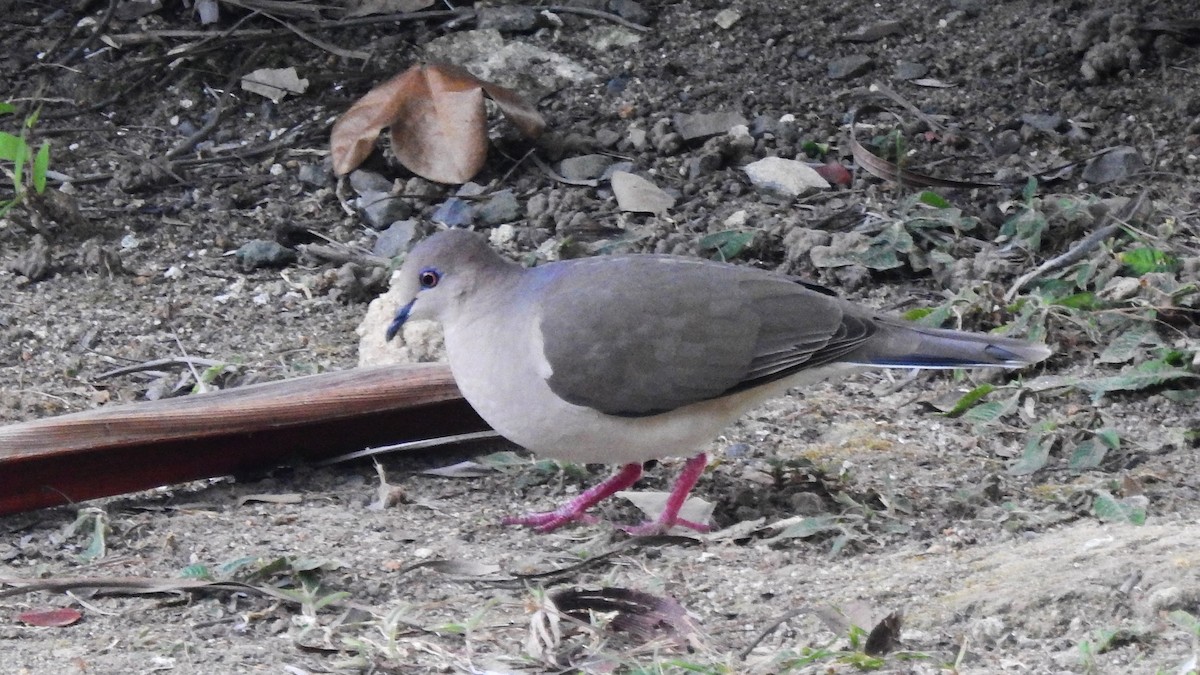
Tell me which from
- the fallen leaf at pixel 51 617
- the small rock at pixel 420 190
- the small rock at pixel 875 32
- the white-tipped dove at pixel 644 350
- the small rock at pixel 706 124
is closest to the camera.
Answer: the fallen leaf at pixel 51 617

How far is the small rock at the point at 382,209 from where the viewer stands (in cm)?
588

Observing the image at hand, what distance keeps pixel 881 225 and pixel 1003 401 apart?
1214 mm

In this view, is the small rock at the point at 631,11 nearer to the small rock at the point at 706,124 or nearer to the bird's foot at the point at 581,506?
the small rock at the point at 706,124

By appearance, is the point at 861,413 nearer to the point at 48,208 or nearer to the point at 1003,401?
the point at 1003,401

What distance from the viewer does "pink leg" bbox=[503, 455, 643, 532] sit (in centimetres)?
404

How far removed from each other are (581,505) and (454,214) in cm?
203

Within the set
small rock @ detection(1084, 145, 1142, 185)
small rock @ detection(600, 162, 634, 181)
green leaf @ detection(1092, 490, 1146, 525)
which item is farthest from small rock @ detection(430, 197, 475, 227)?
green leaf @ detection(1092, 490, 1146, 525)

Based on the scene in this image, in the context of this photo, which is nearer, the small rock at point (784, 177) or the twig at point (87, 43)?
the small rock at point (784, 177)

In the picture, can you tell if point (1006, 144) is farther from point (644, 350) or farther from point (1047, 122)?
point (644, 350)

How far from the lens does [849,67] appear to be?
6.61 meters

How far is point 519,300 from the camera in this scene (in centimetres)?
416

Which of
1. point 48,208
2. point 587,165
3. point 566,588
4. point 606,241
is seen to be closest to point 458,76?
point 587,165

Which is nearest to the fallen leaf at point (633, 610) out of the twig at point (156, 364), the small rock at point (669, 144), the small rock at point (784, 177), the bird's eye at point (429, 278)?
the bird's eye at point (429, 278)

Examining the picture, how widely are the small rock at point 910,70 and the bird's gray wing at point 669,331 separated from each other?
266 cm
